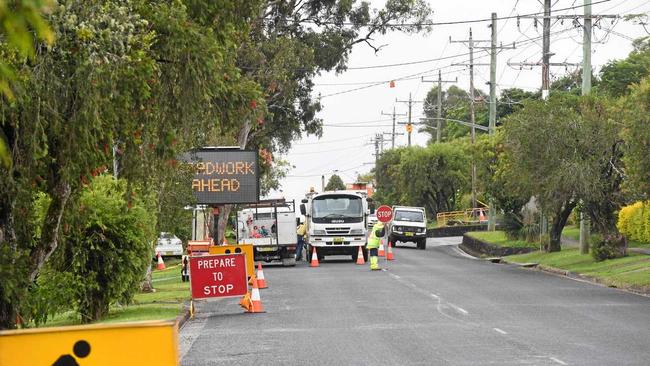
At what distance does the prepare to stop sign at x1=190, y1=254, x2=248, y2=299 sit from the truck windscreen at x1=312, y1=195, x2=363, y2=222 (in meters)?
23.8

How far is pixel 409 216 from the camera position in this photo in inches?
2464

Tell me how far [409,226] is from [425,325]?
4323 centimetres

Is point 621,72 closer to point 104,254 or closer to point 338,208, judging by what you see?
point 338,208

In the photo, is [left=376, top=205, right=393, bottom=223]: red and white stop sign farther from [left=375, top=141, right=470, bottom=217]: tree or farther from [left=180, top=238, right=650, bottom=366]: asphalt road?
[left=375, top=141, right=470, bottom=217]: tree

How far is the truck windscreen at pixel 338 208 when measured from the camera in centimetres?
4672

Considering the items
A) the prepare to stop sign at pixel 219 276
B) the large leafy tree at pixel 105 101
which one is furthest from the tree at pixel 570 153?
the large leafy tree at pixel 105 101

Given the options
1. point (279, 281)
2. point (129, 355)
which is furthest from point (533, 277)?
point (129, 355)

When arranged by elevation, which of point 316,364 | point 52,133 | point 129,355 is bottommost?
point 316,364

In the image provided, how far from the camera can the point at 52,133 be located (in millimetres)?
11828

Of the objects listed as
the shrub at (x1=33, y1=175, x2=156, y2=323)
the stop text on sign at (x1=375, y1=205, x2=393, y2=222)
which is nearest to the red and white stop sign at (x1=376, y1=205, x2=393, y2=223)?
the stop text on sign at (x1=375, y1=205, x2=393, y2=222)

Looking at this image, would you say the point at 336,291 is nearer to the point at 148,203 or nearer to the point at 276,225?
the point at 148,203

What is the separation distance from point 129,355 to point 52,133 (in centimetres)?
488

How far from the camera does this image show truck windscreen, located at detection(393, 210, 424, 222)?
2454 inches

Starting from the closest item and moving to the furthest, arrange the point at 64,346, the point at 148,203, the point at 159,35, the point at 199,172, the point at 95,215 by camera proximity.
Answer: the point at 64,346 → the point at 159,35 → the point at 95,215 → the point at 148,203 → the point at 199,172
